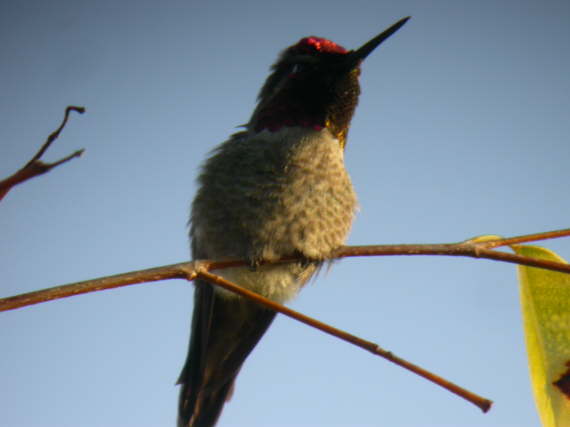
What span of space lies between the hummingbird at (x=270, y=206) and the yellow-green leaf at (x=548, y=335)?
45.4 inches

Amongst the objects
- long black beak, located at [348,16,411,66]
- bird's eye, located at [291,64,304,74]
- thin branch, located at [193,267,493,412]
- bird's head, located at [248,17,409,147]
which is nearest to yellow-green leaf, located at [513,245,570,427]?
thin branch, located at [193,267,493,412]

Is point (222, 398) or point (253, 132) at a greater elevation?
point (253, 132)

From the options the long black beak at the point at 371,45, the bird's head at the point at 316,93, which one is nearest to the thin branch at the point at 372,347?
the long black beak at the point at 371,45

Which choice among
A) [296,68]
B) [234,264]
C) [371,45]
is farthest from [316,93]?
[234,264]

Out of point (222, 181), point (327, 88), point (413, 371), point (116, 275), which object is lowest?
point (413, 371)

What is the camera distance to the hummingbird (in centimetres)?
264

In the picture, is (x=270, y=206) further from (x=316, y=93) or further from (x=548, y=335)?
(x=548, y=335)

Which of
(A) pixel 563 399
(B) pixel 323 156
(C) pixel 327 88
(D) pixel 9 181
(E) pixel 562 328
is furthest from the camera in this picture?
(C) pixel 327 88

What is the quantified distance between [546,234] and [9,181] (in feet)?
3.46

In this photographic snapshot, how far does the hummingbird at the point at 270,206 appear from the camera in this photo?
2643 mm

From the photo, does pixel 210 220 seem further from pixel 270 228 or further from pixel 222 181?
pixel 270 228

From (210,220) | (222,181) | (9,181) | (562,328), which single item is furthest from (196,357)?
(9,181)

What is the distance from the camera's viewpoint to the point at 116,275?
3.60 ft

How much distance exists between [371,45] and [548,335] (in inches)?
66.1
